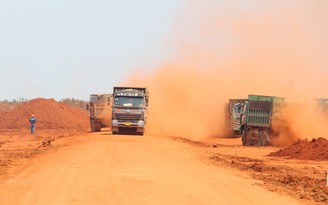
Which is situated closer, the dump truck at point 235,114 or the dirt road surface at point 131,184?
the dirt road surface at point 131,184

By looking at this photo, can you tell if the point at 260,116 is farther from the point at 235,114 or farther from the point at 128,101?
the point at 128,101

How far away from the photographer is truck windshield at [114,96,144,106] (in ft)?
140

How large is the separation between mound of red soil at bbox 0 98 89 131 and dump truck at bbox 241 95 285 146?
1664 inches

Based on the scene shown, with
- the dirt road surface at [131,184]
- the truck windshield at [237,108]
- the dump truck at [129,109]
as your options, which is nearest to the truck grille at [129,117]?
the dump truck at [129,109]

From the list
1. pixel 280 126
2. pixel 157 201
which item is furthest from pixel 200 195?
pixel 280 126

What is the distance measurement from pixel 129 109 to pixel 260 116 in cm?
840

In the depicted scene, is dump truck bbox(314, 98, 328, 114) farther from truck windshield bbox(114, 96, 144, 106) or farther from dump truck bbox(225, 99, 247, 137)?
truck windshield bbox(114, 96, 144, 106)

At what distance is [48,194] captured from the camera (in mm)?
13914

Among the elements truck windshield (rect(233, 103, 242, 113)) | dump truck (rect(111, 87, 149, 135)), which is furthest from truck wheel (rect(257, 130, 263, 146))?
dump truck (rect(111, 87, 149, 135))

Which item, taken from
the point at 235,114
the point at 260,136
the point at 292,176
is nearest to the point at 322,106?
the point at 260,136

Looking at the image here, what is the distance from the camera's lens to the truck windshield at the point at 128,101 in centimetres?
4266

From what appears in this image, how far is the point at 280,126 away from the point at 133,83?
28.1 metres

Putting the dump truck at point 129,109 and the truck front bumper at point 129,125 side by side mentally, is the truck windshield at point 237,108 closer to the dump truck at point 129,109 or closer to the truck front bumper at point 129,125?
the dump truck at point 129,109

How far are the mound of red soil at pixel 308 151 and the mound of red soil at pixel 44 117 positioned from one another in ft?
164
